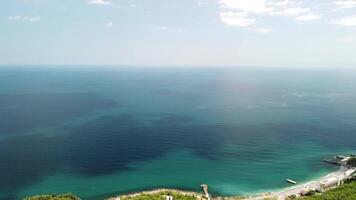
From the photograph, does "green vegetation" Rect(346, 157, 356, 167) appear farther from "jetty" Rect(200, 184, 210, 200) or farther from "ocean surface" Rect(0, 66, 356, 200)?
"jetty" Rect(200, 184, 210, 200)

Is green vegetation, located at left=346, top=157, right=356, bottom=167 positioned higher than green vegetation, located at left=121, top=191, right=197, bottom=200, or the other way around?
green vegetation, located at left=346, top=157, right=356, bottom=167

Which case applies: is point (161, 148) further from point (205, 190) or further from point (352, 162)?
point (352, 162)

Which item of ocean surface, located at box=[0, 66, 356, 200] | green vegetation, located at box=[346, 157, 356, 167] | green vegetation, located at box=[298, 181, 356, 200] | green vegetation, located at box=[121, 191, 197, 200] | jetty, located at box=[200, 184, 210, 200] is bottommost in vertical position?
green vegetation, located at box=[298, 181, 356, 200]

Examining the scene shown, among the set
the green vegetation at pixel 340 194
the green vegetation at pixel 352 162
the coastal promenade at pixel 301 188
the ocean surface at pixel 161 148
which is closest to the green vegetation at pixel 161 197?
the ocean surface at pixel 161 148

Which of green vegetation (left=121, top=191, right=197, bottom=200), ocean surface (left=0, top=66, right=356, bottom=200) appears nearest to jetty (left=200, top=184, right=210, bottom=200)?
ocean surface (left=0, top=66, right=356, bottom=200)

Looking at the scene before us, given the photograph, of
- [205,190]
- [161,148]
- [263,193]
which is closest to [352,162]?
[263,193]

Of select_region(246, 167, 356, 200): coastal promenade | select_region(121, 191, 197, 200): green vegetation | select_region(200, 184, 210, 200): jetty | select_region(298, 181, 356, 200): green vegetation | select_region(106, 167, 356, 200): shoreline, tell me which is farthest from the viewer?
select_region(200, 184, 210, 200): jetty

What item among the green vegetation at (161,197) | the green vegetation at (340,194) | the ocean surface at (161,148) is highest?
the ocean surface at (161,148)

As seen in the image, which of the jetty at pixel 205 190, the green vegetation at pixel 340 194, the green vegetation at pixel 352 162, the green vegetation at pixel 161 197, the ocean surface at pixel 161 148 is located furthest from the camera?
the green vegetation at pixel 352 162

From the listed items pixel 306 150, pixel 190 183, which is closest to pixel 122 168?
pixel 190 183

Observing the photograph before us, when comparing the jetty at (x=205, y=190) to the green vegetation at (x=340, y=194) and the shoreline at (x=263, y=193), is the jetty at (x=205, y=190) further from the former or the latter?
the green vegetation at (x=340, y=194)

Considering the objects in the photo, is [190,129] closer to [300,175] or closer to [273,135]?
[273,135]
